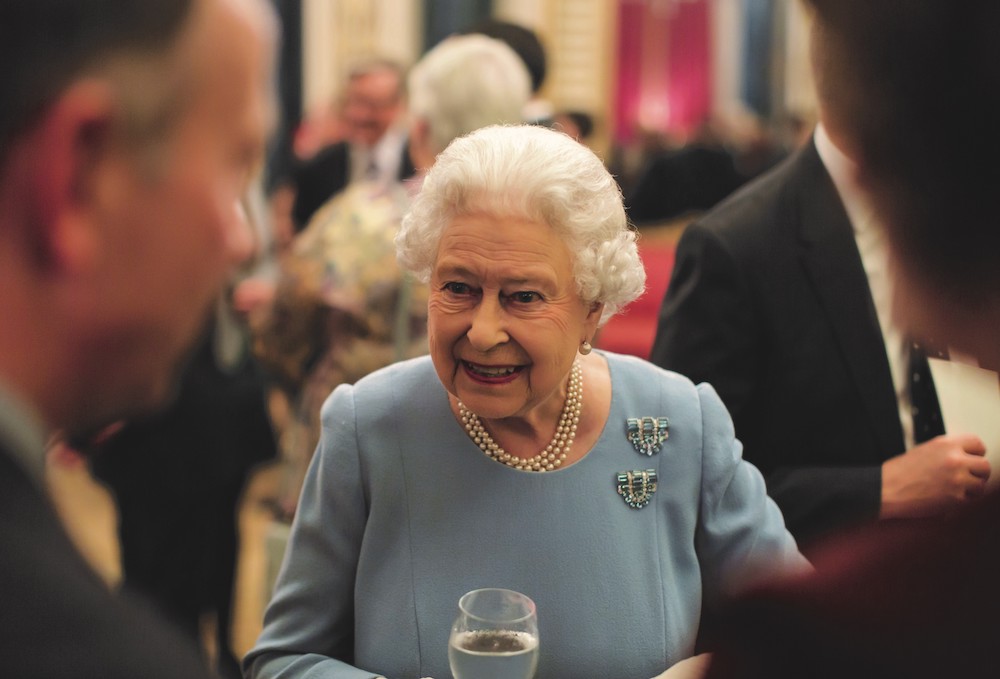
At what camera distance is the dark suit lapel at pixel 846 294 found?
248cm

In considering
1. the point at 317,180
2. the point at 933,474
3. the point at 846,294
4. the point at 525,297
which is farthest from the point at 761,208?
the point at 317,180

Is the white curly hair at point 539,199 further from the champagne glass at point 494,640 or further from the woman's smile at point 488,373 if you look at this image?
the champagne glass at point 494,640

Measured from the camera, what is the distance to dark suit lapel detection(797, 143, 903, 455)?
8.15ft

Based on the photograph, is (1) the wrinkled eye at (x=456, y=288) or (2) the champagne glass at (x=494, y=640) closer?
(2) the champagne glass at (x=494, y=640)

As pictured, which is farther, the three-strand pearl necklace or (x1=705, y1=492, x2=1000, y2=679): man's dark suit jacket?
the three-strand pearl necklace

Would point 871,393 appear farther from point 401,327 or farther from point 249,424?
point 249,424

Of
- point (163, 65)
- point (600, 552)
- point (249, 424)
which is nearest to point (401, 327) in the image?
point (249, 424)

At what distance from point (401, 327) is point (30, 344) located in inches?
95.5

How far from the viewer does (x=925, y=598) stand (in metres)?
0.84

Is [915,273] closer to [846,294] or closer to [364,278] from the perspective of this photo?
[846,294]

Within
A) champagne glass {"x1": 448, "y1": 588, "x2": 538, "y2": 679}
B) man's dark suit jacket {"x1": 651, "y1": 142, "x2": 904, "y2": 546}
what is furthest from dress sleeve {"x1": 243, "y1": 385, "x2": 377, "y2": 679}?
man's dark suit jacket {"x1": 651, "y1": 142, "x2": 904, "y2": 546}

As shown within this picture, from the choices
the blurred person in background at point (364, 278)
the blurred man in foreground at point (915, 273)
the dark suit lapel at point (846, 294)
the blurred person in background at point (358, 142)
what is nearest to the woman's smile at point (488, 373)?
the dark suit lapel at point (846, 294)

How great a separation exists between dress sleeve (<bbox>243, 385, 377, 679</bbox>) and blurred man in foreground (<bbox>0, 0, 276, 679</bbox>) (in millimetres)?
1174

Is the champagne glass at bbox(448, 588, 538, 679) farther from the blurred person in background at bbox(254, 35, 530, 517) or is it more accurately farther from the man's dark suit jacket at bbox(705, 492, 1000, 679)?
the blurred person in background at bbox(254, 35, 530, 517)
